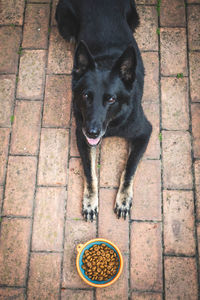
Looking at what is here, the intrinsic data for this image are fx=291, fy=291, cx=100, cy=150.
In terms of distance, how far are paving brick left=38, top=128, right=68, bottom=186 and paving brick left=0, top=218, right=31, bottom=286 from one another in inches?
19.8

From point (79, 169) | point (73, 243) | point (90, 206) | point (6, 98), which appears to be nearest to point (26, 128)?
point (6, 98)

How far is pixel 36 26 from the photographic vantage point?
11.8 ft

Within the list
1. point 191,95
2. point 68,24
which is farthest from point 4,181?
point 191,95

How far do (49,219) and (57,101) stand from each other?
1.32m

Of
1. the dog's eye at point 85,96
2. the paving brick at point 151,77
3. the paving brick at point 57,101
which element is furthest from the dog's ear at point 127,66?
the paving brick at point 57,101

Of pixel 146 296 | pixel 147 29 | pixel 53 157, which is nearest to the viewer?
pixel 146 296

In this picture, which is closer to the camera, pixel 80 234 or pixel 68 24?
pixel 80 234

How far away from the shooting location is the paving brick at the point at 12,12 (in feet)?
12.0

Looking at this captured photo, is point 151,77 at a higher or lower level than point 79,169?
higher

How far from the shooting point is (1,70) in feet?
11.5

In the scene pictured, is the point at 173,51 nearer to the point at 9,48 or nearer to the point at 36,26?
the point at 36,26

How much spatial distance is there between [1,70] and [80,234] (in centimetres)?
213

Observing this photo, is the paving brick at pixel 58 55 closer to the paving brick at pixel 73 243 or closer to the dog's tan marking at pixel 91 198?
the dog's tan marking at pixel 91 198

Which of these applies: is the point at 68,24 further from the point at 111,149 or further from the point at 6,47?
the point at 111,149
